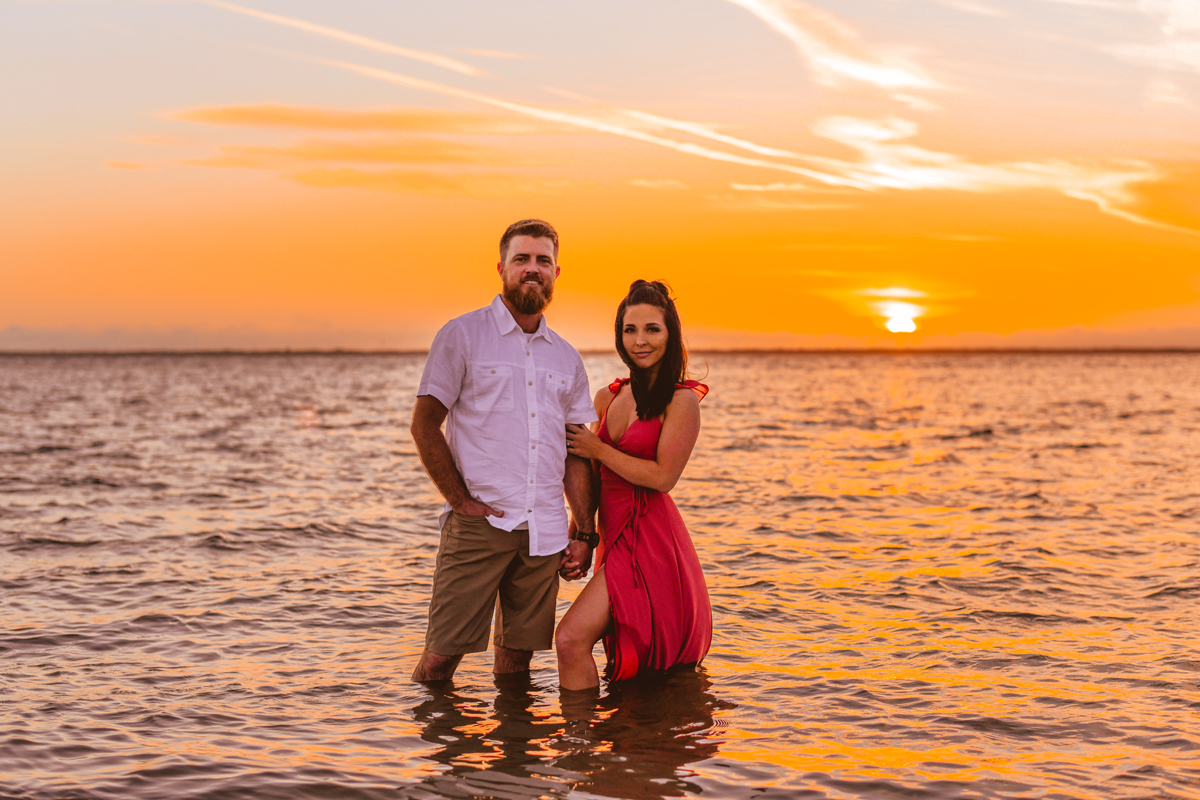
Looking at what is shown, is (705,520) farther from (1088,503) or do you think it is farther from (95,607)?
(95,607)

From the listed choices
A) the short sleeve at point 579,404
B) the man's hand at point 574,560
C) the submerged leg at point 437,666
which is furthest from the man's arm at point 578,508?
the submerged leg at point 437,666

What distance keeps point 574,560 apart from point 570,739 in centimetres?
105

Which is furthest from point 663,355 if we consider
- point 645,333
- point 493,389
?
point 493,389

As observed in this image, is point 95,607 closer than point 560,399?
No

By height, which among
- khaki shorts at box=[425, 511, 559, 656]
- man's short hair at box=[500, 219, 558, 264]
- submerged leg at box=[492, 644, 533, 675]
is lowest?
submerged leg at box=[492, 644, 533, 675]

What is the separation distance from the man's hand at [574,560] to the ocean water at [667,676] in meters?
0.86

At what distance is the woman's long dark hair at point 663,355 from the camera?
5.85 meters

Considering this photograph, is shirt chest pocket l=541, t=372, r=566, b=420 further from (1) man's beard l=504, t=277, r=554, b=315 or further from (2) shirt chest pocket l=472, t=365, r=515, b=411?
(1) man's beard l=504, t=277, r=554, b=315

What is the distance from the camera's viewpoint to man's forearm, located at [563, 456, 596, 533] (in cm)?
593

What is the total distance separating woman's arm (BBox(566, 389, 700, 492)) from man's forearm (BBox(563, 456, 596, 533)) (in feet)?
0.40

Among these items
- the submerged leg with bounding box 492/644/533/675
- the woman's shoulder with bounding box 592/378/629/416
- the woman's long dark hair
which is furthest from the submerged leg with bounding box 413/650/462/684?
the woman's long dark hair

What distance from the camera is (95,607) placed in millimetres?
8766

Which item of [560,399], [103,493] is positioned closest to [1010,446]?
[103,493]

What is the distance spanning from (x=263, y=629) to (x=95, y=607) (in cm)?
186
